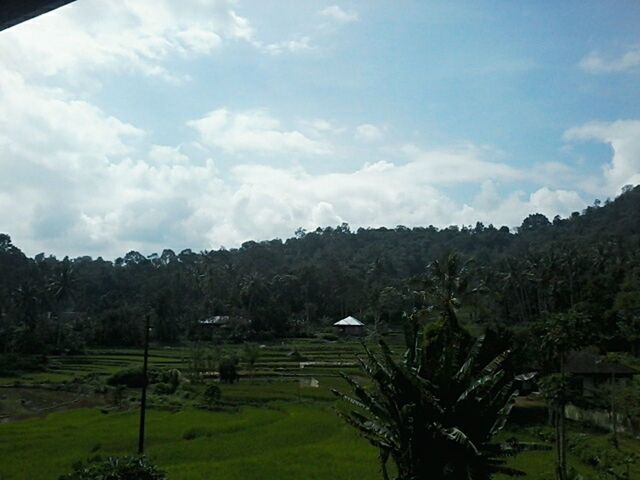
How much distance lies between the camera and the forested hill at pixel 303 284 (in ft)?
211

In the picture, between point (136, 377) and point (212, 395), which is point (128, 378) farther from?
point (212, 395)

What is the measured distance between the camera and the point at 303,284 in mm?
97625

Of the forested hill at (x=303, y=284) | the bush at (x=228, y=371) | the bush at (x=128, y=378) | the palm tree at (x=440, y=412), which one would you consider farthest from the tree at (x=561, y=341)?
the bush at (x=128, y=378)

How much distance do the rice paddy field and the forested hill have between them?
11524 mm

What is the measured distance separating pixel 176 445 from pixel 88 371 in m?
33.8

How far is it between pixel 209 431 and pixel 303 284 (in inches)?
2626

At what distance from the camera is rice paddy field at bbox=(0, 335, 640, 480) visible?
23.1 m

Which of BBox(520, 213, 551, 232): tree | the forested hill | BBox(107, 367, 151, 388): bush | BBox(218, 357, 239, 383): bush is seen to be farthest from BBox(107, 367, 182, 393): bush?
BBox(520, 213, 551, 232): tree

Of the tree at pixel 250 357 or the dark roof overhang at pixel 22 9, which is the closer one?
the dark roof overhang at pixel 22 9

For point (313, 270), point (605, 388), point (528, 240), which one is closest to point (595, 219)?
point (528, 240)

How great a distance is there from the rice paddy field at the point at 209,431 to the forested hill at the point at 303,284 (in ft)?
37.8

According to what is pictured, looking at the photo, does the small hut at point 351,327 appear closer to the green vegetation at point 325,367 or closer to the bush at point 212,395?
the green vegetation at point 325,367

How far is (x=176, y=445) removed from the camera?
2742cm

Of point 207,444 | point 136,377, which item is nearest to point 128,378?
point 136,377
